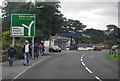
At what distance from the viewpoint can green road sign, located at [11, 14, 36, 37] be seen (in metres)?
27.0

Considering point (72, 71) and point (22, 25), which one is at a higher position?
point (22, 25)

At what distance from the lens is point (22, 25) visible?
2716 centimetres

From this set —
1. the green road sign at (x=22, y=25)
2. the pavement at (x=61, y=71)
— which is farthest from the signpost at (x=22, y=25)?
the pavement at (x=61, y=71)

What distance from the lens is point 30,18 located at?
2736 centimetres

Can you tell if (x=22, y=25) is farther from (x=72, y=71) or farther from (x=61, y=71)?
(x=72, y=71)

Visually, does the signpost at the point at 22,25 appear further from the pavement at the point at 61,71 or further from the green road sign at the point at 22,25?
the pavement at the point at 61,71

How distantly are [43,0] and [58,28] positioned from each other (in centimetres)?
Result: 504

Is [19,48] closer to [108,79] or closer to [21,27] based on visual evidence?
[21,27]

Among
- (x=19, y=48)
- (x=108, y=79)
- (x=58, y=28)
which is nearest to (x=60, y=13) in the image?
(x=58, y=28)

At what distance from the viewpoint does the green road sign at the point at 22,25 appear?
27.0m

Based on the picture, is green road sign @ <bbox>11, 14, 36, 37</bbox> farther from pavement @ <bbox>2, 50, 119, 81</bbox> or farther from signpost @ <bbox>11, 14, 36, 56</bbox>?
pavement @ <bbox>2, 50, 119, 81</bbox>

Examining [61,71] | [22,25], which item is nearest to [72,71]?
[61,71]

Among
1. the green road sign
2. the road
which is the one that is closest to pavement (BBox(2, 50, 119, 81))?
the road

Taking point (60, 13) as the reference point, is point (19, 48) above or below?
below
